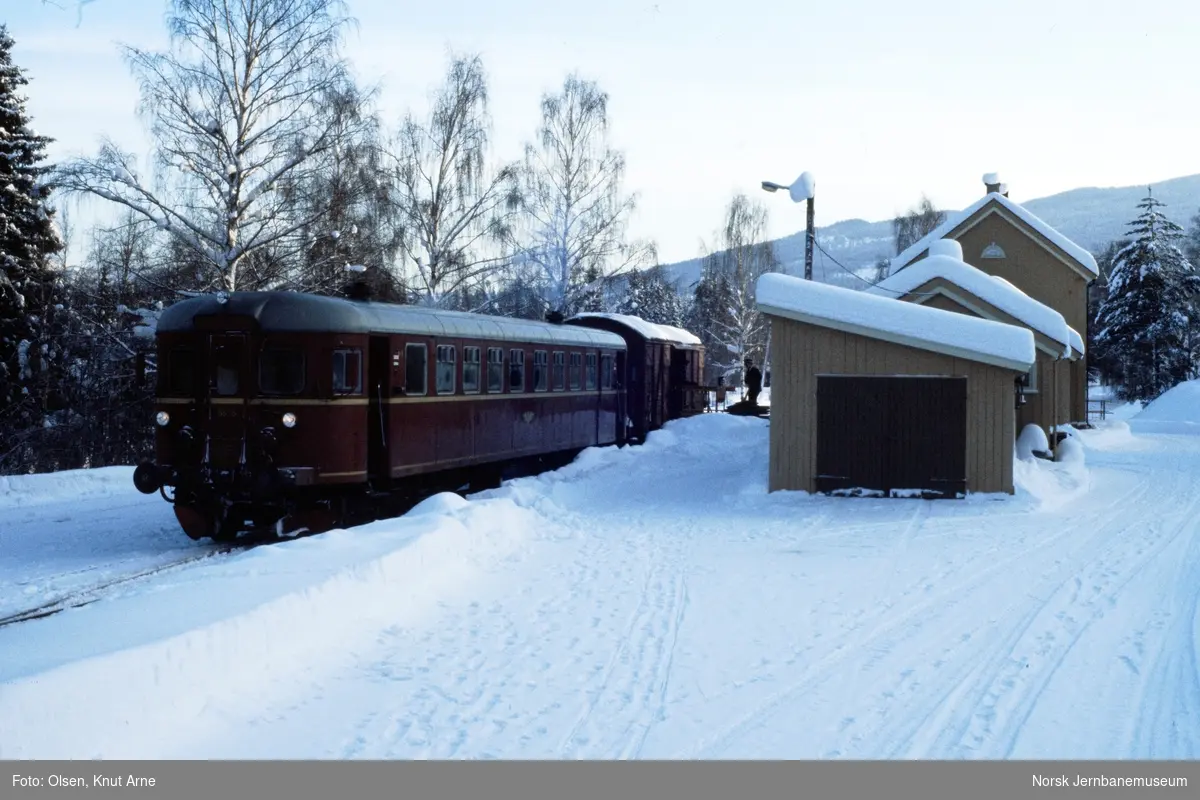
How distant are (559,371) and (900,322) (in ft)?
20.8

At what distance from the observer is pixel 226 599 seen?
823 centimetres

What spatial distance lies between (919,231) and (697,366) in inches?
1832

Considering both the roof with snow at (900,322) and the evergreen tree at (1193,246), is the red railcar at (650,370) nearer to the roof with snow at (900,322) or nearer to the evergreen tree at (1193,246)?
→ the roof with snow at (900,322)

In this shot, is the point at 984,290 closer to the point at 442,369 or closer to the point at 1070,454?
→ the point at 1070,454

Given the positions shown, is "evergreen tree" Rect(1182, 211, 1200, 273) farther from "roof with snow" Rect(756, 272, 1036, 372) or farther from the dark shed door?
the dark shed door

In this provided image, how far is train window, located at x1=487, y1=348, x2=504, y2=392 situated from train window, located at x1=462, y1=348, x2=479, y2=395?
41 centimetres

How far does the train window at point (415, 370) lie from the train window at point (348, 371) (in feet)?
3.05

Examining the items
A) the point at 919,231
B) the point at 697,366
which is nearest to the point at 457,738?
the point at 697,366

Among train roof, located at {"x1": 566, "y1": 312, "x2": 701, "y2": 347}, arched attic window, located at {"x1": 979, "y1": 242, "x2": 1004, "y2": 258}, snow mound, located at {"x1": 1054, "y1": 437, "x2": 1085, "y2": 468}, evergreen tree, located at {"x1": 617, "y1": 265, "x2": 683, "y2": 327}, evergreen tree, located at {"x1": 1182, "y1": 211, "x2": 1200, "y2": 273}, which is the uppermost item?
Answer: evergreen tree, located at {"x1": 1182, "y1": 211, "x2": 1200, "y2": 273}

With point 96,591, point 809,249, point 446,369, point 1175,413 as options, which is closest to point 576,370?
point 809,249

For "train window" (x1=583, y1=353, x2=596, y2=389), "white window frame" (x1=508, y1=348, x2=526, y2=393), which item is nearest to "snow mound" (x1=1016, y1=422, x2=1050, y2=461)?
"train window" (x1=583, y1=353, x2=596, y2=389)

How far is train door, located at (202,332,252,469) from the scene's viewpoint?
12.9 m

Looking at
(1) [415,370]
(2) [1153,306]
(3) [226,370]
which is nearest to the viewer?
(3) [226,370]

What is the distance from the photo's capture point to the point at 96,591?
991 centimetres
